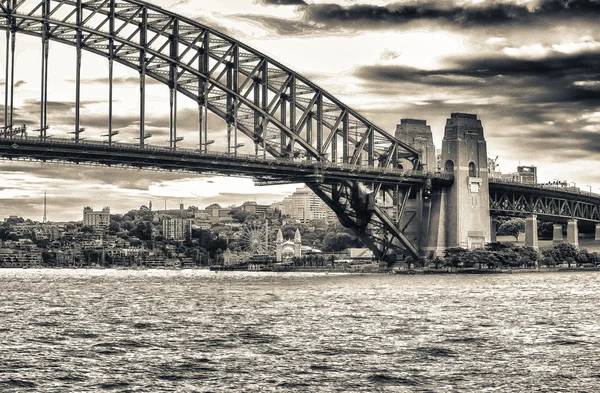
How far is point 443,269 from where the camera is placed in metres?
Answer: 130

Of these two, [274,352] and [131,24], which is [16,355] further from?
[131,24]

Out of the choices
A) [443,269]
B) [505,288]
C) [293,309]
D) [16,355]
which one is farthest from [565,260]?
[16,355]

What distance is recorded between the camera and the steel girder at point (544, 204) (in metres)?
150

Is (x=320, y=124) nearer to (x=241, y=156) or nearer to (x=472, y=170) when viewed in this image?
(x=241, y=156)

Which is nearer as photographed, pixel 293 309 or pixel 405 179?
pixel 293 309

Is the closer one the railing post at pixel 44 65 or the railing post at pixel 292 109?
the railing post at pixel 44 65

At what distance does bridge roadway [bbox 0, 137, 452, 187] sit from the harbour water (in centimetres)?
2162

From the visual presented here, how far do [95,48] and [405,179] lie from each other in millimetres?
43370

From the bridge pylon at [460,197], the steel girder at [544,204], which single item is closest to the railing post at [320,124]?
the bridge pylon at [460,197]

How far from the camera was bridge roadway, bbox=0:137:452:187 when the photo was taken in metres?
90.1

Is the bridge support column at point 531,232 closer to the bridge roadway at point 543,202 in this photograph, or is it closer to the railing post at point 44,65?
the bridge roadway at point 543,202

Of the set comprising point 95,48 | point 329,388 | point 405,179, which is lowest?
point 329,388

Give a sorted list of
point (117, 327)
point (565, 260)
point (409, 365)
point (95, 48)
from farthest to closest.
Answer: point (565, 260), point (95, 48), point (117, 327), point (409, 365)

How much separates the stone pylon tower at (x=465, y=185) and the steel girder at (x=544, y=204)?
8.55 meters
